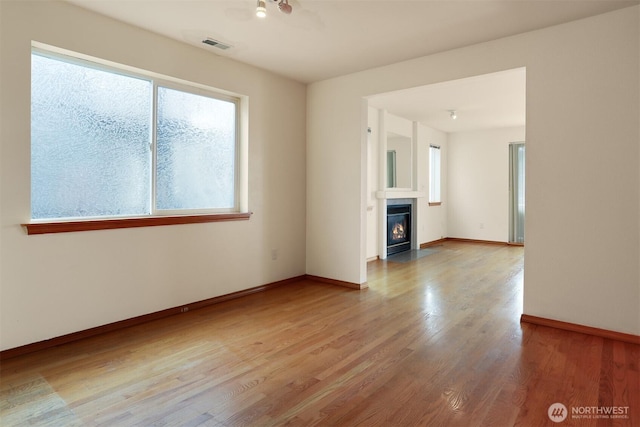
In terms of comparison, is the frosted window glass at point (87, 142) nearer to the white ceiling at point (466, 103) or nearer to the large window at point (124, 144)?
the large window at point (124, 144)

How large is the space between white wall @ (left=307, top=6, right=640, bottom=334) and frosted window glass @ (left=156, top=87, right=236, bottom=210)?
228 cm

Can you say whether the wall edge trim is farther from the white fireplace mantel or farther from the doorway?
the doorway

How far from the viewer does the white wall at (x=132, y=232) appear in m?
2.54

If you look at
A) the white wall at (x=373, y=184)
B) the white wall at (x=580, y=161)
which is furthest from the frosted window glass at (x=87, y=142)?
the white wall at (x=373, y=184)

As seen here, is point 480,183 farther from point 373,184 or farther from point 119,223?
point 119,223

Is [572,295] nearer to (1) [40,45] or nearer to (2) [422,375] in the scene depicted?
(2) [422,375]

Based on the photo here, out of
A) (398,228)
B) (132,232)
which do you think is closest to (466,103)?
(398,228)

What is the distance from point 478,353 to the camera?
2.61 meters

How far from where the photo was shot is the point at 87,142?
9.73 ft

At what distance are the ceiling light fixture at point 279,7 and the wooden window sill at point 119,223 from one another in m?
1.87

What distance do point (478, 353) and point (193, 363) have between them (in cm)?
192

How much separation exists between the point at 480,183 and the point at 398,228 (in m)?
2.65

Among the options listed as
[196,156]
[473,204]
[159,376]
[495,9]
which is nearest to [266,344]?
[159,376]

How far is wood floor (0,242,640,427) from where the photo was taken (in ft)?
6.19
